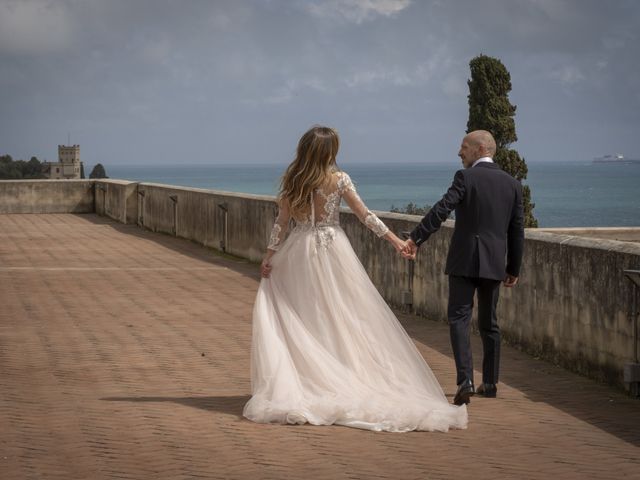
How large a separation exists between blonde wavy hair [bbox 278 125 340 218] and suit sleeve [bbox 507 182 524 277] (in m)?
1.28

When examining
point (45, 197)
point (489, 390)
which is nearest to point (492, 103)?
point (45, 197)

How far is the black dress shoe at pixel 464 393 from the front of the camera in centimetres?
854

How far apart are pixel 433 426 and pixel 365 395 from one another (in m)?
0.55

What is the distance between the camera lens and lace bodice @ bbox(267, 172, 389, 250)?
8547 mm

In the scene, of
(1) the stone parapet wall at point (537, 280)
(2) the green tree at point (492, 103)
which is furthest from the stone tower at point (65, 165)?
(1) the stone parapet wall at point (537, 280)

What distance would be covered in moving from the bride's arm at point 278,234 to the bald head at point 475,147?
4.01ft

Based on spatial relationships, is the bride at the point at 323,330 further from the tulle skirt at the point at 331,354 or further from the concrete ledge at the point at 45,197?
the concrete ledge at the point at 45,197

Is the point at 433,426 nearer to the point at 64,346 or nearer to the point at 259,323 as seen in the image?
the point at 259,323

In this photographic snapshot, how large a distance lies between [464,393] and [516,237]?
1148mm

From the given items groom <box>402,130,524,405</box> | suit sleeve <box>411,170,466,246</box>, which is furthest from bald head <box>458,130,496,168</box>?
suit sleeve <box>411,170,466,246</box>

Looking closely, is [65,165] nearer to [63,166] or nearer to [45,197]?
[63,166]

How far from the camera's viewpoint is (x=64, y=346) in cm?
1152

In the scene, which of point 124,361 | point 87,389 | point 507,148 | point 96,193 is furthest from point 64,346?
point 507,148

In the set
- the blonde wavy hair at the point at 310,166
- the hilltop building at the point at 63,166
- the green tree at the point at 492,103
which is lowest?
the hilltop building at the point at 63,166
